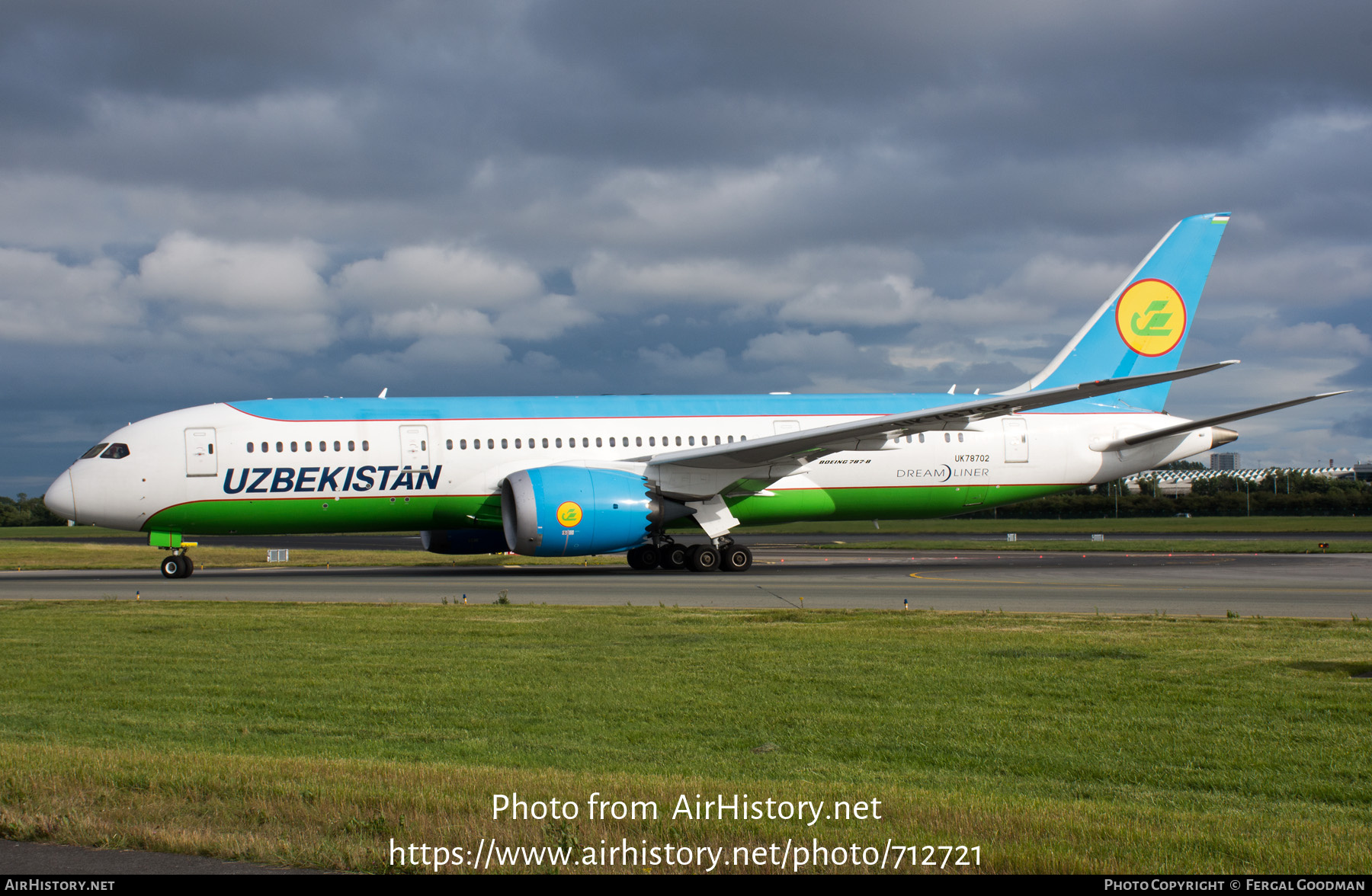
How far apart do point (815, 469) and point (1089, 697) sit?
17.0 metres

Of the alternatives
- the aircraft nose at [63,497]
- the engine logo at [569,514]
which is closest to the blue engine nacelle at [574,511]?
the engine logo at [569,514]

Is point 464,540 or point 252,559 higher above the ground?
point 464,540

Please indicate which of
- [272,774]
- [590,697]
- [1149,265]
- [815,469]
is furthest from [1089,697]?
[1149,265]

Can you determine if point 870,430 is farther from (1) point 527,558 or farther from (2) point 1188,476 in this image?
(2) point 1188,476

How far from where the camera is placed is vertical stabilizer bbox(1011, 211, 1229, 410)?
1097 inches

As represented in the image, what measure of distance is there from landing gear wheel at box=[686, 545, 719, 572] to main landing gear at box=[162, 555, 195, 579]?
11.3 meters

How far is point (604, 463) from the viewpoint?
2366 centimetres

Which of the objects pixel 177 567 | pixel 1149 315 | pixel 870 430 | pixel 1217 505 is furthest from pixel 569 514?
pixel 1217 505

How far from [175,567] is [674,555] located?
1123 cm

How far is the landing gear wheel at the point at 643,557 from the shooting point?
24062 millimetres

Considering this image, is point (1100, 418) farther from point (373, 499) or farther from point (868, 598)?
point (373, 499)

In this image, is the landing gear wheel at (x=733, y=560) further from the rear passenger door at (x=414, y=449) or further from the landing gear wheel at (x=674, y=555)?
the rear passenger door at (x=414, y=449)

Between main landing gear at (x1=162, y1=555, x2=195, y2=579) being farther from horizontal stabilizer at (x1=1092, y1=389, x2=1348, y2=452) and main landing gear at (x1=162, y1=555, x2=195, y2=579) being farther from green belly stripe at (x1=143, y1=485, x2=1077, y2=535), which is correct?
horizontal stabilizer at (x1=1092, y1=389, x2=1348, y2=452)

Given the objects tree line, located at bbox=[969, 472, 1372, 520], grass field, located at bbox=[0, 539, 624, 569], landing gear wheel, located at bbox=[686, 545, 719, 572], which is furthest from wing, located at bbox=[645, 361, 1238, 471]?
tree line, located at bbox=[969, 472, 1372, 520]
